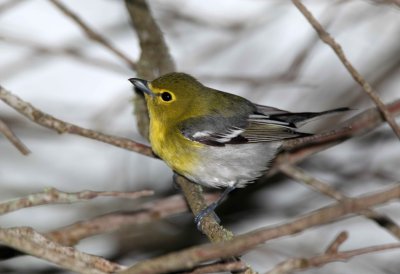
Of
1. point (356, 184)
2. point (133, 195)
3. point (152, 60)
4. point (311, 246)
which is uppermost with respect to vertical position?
point (152, 60)

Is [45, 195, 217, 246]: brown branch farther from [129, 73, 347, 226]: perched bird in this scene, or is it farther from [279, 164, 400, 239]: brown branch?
[279, 164, 400, 239]: brown branch

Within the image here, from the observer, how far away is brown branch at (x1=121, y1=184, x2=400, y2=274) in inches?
44.2

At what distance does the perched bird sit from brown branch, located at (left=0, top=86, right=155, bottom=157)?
0.23 metres

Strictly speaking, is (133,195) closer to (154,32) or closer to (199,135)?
(199,135)

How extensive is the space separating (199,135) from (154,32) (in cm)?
68

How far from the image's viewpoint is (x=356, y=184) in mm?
3896

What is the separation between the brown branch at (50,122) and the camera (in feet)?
7.41

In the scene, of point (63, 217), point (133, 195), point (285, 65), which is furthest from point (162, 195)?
point (133, 195)

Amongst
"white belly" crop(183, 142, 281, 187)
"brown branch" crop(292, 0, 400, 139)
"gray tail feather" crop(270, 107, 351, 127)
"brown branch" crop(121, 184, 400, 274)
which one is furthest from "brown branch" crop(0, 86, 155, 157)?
"brown branch" crop(121, 184, 400, 274)

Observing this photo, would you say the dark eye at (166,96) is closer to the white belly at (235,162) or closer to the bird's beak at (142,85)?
the bird's beak at (142,85)

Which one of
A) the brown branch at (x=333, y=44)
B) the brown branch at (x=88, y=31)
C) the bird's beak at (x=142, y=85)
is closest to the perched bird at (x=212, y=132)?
the bird's beak at (x=142, y=85)

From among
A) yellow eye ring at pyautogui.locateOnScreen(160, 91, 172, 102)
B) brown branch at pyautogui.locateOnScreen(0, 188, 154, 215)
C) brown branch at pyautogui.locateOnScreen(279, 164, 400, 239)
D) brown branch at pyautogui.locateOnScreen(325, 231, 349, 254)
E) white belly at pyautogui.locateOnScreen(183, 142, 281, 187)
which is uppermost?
yellow eye ring at pyautogui.locateOnScreen(160, 91, 172, 102)

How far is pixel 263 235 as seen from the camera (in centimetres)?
118

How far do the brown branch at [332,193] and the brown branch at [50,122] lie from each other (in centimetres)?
76
